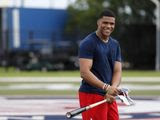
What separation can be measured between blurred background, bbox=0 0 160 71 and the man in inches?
1104

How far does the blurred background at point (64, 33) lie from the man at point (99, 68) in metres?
28.0

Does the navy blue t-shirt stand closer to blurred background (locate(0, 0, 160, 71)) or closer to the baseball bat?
the baseball bat

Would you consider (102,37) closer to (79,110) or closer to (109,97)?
(109,97)

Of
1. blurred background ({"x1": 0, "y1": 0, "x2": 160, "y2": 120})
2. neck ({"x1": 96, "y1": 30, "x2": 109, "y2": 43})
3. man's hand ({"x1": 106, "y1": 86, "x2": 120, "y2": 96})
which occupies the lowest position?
blurred background ({"x1": 0, "y1": 0, "x2": 160, "y2": 120})

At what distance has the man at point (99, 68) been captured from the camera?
6309 mm

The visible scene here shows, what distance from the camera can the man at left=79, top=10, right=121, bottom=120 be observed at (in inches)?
248

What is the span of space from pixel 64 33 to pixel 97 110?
116 ft

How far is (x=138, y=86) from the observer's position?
21.5m

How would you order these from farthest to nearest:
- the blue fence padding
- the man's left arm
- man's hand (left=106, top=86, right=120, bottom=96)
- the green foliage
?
the green foliage, the blue fence padding, the man's left arm, man's hand (left=106, top=86, right=120, bottom=96)

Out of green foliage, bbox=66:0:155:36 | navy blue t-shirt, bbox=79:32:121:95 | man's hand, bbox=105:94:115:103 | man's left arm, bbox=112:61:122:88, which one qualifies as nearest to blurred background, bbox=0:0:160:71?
green foliage, bbox=66:0:155:36

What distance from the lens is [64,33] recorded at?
41500 millimetres

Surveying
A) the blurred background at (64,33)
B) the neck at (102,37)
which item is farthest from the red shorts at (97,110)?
the blurred background at (64,33)

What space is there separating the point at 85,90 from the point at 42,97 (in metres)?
10.5

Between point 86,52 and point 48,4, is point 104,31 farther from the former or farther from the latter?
point 48,4
